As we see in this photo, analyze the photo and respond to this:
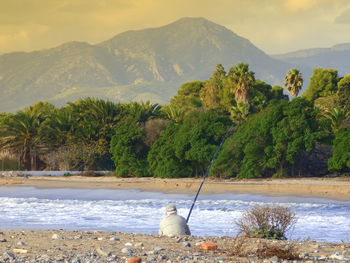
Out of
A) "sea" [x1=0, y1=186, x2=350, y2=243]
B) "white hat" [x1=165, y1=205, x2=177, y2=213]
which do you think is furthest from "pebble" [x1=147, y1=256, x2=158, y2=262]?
"sea" [x1=0, y1=186, x2=350, y2=243]

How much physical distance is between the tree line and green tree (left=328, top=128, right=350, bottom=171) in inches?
2.0

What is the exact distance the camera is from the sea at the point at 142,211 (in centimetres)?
2153

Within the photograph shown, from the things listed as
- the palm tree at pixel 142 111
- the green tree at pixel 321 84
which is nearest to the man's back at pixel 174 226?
the palm tree at pixel 142 111

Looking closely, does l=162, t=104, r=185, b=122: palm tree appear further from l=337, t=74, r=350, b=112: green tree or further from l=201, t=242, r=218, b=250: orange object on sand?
l=201, t=242, r=218, b=250: orange object on sand

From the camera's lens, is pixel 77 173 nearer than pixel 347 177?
No

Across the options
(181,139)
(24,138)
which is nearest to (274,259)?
(181,139)

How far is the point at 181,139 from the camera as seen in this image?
41062 mm

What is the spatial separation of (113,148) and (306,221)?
76.0 feet

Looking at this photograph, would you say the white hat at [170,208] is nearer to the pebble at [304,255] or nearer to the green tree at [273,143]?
the pebble at [304,255]

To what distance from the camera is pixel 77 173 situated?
4766cm

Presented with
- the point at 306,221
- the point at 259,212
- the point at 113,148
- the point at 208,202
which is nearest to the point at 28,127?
the point at 113,148

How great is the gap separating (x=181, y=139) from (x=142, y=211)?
12774mm

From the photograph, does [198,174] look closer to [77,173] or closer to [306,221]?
[77,173]

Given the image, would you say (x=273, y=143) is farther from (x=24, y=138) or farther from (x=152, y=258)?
(x=152, y=258)
